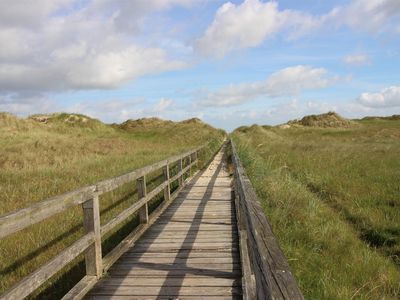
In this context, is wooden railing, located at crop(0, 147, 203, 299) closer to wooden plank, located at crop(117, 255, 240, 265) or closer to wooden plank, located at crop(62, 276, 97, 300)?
wooden plank, located at crop(62, 276, 97, 300)

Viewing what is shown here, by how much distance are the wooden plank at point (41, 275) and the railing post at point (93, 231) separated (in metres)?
0.18

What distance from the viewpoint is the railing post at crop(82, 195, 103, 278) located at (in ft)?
14.4

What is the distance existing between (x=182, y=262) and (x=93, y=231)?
136 cm

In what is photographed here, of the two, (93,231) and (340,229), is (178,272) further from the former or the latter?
(340,229)

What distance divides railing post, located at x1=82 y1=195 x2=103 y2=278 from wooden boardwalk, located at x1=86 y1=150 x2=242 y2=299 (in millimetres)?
159

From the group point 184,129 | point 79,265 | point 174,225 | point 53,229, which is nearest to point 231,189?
point 174,225

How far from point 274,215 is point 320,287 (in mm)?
2973

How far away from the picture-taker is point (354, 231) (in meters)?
8.81

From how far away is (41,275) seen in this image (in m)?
3.20

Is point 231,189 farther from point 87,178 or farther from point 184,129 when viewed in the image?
point 184,129

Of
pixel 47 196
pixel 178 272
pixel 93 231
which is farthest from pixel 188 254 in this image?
pixel 47 196

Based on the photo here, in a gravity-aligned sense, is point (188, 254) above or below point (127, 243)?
below

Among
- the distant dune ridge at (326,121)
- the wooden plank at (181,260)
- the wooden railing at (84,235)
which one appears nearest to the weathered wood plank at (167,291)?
the wooden railing at (84,235)

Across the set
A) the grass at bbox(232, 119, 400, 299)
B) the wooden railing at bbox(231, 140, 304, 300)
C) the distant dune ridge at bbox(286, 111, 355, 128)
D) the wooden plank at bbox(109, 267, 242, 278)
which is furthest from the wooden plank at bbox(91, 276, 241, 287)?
the distant dune ridge at bbox(286, 111, 355, 128)
